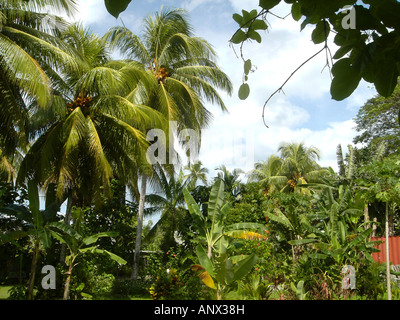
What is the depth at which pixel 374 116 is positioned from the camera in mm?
15555

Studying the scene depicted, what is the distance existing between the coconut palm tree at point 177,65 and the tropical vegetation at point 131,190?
0.16ft

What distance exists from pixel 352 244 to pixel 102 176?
592 cm

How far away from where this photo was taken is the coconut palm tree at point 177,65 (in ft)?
41.4

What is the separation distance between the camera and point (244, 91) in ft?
3.57

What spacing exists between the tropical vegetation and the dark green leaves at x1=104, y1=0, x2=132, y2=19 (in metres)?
5.84

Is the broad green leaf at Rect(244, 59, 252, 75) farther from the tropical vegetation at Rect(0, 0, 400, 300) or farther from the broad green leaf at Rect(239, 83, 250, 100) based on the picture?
the tropical vegetation at Rect(0, 0, 400, 300)

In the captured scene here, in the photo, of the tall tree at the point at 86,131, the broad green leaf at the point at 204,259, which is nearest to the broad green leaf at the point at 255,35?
the broad green leaf at the point at 204,259

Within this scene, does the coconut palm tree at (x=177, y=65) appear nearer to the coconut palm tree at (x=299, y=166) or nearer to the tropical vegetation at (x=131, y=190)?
the tropical vegetation at (x=131, y=190)

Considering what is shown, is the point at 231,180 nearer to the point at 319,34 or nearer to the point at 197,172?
the point at 197,172

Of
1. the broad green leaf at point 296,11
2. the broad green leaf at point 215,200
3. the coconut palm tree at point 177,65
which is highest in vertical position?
the coconut palm tree at point 177,65

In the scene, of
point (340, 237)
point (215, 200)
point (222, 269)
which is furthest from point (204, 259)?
point (340, 237)

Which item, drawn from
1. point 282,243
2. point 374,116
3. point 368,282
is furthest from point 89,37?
point 374,116
